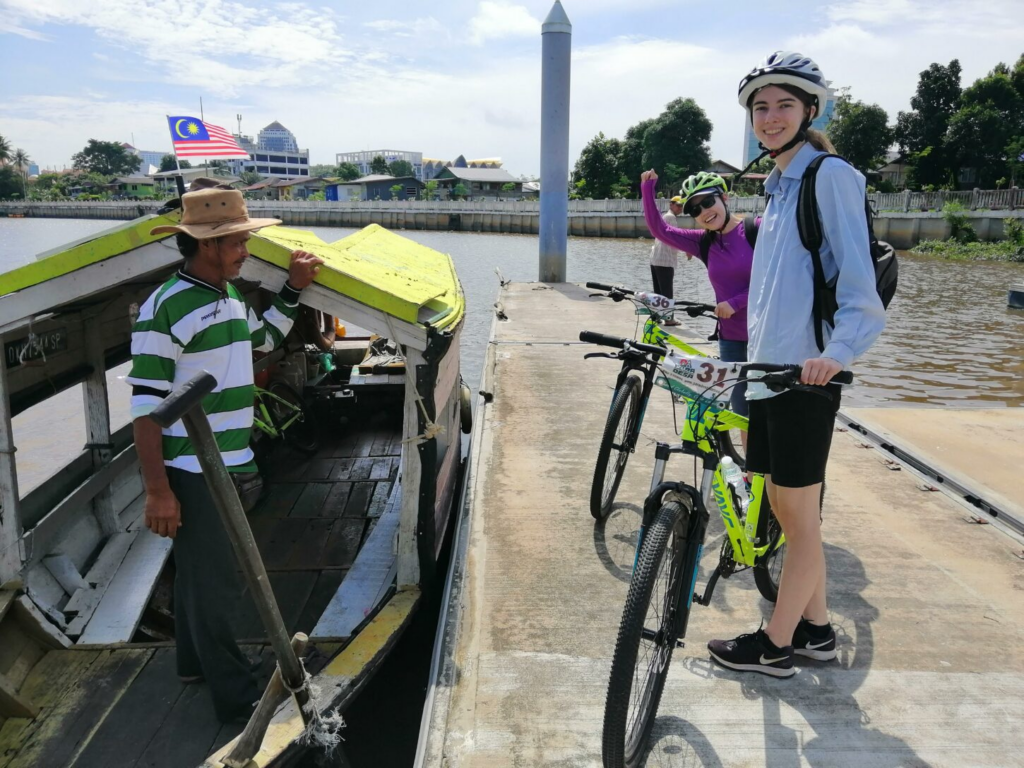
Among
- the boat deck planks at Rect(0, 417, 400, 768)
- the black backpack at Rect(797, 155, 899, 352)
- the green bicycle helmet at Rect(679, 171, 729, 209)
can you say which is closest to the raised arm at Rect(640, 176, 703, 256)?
the green bicycle helmet at Rect(679, 171, 729, 209)

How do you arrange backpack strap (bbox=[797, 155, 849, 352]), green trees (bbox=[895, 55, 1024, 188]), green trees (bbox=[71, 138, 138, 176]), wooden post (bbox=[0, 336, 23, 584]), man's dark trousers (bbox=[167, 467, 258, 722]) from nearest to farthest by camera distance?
backpack strap (bbox=[797, 155, 849, 352]), man's dark trousers (bbox=[167, 467, 258, 722]), wooden post (bbox=[0, 336, 23, 584]), green trees (bbox=[895, 55, 1024, 188]), green trees (bbox=[71, 138, 138, 176])

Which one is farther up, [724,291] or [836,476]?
[724,291]

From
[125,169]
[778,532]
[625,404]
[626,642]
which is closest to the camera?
[626,642]

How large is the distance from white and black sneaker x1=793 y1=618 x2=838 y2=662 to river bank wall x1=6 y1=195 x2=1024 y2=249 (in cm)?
3292

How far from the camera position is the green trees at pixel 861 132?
138 ft

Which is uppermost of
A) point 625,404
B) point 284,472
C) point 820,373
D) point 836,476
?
point 820,373

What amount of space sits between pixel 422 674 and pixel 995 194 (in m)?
38.0

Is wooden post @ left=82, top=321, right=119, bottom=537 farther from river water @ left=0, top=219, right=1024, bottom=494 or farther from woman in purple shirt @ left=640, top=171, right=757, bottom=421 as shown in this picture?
woman in purple shirt @ left=640, top=171, right=757, bottom=421

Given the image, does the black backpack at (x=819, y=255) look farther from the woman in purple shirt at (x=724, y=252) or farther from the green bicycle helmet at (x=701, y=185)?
the green bicycle helmet at (x=701, y=185)

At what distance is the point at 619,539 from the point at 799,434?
176 cm

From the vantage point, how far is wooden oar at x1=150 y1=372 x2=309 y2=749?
1821 millimetres

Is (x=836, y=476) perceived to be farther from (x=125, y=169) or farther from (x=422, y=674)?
(x=125, y=169)

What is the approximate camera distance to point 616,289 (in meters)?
4.64

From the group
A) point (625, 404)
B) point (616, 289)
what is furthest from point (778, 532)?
point (616, 289)
